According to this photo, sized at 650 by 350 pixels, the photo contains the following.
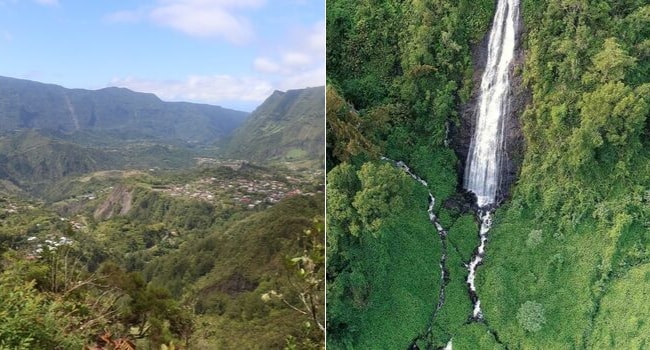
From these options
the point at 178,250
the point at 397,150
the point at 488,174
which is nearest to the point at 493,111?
the point at 488,174

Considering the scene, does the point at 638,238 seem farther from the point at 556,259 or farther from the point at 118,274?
the point at 118,274

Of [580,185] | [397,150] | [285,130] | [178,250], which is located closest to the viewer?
[178,250]

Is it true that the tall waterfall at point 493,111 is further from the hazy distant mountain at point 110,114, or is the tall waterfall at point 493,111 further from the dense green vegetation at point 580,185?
the hazy distant mountain at point 110,114

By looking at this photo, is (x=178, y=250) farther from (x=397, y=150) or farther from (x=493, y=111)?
(x=493, y=111)

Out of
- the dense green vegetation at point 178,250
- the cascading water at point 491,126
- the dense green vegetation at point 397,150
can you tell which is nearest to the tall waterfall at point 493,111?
the cascading water at point 491,126

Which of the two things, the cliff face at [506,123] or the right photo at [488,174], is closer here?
the right photo at [488,174]

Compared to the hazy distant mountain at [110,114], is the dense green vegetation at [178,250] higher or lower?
lower

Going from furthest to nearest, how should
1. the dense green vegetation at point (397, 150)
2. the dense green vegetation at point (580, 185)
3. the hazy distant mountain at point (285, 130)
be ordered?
the dense green vegetation at point (397, 150), the dense green vegetation at point (580, 185), the hazy distant mountain at point (285, 130)

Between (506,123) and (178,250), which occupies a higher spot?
(506,123)
